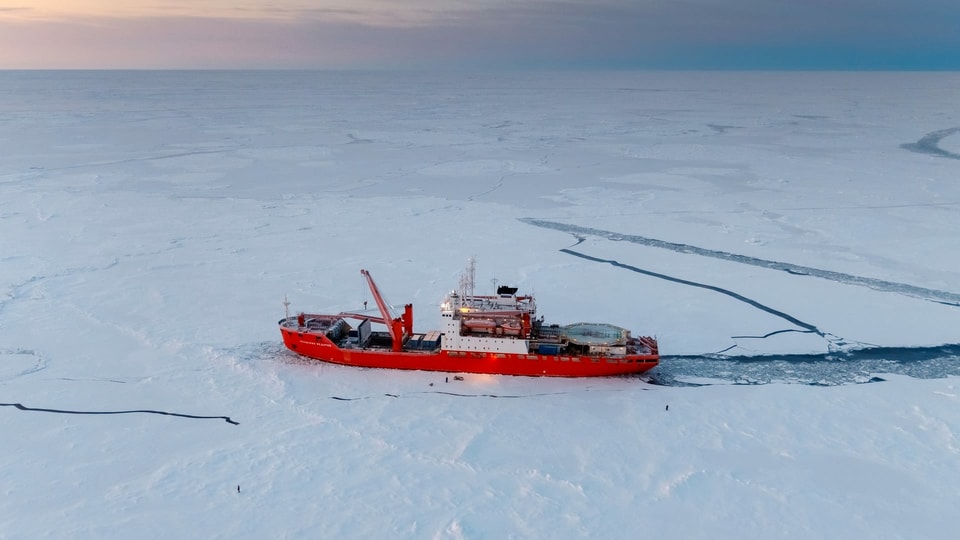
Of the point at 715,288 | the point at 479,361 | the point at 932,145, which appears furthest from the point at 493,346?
the point at 932,145

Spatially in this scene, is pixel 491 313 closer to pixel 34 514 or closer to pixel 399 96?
pixel 34 514

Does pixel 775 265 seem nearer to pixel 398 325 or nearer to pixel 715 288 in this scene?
pixel 715 288

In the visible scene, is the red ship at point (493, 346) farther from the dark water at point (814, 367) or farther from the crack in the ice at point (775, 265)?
the crack in the ice at point (775, 265)

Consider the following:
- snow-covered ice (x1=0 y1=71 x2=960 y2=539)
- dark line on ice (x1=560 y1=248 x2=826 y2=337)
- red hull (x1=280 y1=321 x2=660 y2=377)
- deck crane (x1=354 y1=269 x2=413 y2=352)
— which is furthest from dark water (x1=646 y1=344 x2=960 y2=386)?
deck crane (x1=354 y1=269 x2=413 y2=352)

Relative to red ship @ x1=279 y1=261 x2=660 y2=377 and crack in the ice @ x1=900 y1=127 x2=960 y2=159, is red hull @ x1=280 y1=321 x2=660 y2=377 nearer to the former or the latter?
red ship @ x1=279 y1=261 x2=660 y2=377

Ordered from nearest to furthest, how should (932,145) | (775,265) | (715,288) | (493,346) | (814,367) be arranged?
1. (814,367)
2. (493,346)
3. (715,288)
4. (775,265)
5. (932,145)

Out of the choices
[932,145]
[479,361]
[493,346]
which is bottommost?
[479,361]

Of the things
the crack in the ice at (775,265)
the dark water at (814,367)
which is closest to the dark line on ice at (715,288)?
the dark water at (814,367)

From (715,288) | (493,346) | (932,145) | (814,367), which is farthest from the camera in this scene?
(932,145)
